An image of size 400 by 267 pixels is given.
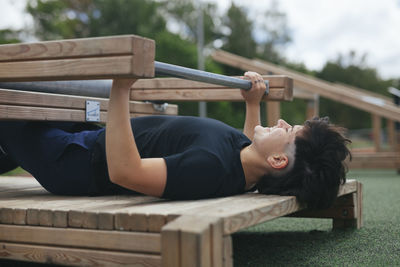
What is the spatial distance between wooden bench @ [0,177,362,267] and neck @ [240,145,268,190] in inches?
6.7

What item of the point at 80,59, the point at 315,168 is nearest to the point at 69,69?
the point at 80,59

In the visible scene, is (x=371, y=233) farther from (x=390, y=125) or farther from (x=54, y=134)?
(x=390, y=125)

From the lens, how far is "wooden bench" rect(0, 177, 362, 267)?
141cm

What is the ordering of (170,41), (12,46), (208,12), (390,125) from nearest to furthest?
1. (12,46)
2. (390,125)
3. (170,41)
4. (208,12)

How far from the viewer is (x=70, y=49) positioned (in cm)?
168

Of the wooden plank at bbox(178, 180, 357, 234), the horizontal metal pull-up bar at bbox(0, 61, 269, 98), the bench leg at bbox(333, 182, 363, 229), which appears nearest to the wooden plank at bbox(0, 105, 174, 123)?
the horizontal metal pull-up bar at bbox(0, 61, 269, 98)

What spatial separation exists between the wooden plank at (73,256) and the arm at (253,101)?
4.48ft

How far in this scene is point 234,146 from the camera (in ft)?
7.11

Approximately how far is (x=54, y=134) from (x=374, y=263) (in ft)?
4.87

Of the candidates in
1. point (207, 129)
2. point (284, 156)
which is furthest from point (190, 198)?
point (284, 156)

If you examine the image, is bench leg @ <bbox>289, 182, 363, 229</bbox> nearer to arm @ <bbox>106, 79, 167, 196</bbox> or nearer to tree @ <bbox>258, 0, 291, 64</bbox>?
arm @ <bbox>106, 79, 167, 196</bbox>

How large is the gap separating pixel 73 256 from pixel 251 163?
827 mm

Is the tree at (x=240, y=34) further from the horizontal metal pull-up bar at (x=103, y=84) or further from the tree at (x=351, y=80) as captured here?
the horizontal metal pull-up bar at (x=103, y=84)

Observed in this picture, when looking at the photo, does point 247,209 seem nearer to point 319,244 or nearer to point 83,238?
point 83,238
